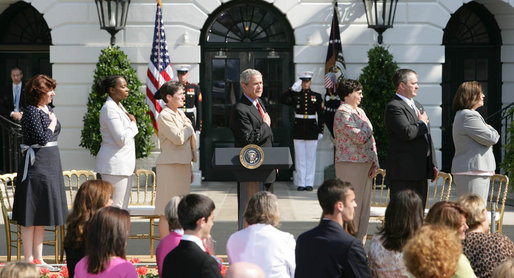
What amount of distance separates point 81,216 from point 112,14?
31.5 feet

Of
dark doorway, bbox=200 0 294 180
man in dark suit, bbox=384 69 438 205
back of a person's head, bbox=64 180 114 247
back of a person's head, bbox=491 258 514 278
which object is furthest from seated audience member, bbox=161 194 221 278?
dark doorway, bbox=200 0 294 180

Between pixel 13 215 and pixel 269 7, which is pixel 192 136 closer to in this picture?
pixel 13 215

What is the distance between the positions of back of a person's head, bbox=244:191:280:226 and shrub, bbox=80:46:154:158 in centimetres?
958

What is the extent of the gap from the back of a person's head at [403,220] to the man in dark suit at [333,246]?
0.91 ft

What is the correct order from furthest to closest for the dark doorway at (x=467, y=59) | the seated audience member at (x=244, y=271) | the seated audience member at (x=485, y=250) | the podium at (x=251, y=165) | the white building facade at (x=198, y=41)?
the dark doorway at (x=467, y=59) < the white building facade at (x=198, y=41) < the podium at (x=251, y=165) < the seated audience member at (x=485, y=250) < the seated audience member at (x=244, y=271)

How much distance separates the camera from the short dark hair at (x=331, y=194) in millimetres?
5344

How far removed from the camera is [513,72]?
1642cm

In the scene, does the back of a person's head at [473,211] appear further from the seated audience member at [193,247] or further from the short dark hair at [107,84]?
the short dark hair at [107,84]

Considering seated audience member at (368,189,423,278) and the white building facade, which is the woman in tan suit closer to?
seated audience member at (368,189,423,278)

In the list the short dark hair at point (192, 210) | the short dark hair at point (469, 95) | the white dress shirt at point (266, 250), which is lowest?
the white dress shirt at point (266, 250)

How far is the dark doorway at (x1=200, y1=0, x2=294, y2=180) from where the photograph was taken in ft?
52.1

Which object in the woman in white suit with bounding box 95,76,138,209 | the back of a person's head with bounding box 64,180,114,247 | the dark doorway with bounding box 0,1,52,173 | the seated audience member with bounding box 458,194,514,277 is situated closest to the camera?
the seated audience member with bounding box 458,194,514,277

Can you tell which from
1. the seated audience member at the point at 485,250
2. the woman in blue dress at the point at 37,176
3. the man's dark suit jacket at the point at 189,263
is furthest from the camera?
the woman in blue dress at the point at 37,176

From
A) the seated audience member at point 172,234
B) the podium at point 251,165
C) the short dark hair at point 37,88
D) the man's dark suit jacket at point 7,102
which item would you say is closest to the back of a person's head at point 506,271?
the seated audience member at point 172,234
